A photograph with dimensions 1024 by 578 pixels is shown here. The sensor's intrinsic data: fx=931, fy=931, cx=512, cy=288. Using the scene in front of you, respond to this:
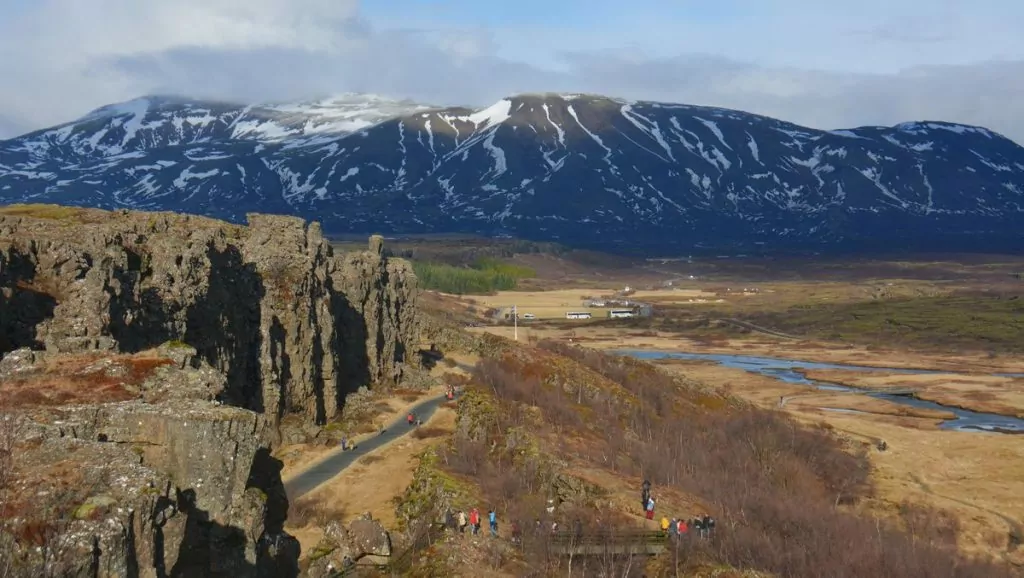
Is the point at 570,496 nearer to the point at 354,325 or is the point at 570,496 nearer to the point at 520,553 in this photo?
the point at 520,553

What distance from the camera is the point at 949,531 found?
52531 mm

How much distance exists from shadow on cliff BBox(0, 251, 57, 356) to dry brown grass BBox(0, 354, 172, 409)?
21.6 ft

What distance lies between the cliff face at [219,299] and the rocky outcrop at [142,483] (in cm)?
483

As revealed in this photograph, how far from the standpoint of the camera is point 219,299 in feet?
138

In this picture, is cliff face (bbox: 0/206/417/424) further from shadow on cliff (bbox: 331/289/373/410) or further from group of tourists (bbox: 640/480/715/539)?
group of tourists (bbox: 640/480/715/539)

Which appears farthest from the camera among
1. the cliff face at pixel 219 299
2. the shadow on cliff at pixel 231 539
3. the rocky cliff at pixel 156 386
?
the cliff face at pixel 219 299

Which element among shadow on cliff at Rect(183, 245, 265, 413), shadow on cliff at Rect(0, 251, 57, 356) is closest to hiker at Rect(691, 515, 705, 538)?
shadow on cliff at Rect(183, 245, 265, 413)

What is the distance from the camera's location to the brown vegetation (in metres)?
37.5

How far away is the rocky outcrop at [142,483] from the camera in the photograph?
48.1ft

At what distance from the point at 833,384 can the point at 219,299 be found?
96635 mm

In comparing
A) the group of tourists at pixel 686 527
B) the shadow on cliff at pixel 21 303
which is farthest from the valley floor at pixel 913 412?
the shadow on cliff at pixel 21 303

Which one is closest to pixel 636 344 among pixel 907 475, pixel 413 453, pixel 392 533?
pixel 907 475

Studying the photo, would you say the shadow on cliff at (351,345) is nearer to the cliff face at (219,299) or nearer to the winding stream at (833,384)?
the cliff face at (219,299)

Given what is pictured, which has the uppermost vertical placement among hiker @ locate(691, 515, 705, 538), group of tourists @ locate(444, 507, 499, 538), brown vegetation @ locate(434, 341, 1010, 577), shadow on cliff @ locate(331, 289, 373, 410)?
shadow on cliff @ locate(331, 289, 373, 410)
